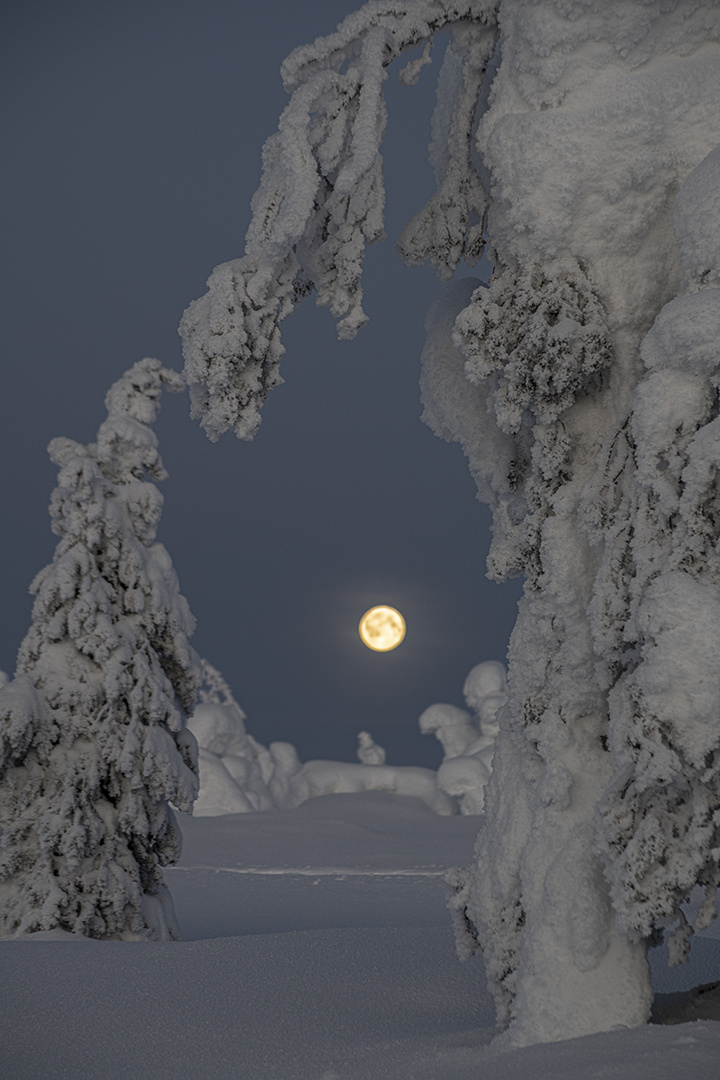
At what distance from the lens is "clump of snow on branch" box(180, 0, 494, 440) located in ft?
12.7

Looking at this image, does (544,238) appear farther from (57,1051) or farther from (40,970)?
(40,970)

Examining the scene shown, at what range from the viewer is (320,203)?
4168mm

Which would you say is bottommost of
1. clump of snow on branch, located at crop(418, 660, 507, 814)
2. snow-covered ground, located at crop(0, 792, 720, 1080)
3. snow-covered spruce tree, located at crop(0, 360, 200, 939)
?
snow-covered ground, located at crop(0, 792, 720, 1080)

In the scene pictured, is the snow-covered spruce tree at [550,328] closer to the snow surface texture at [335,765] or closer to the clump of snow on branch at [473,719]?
the snow surface texture at [335,765]

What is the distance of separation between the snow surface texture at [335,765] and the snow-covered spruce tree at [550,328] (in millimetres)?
15871

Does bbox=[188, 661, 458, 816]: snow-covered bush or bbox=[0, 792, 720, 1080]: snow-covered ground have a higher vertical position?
bbox=[188, 661, 458, 816]: snow-covered bush

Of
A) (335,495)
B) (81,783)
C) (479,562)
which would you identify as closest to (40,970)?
(81,783)

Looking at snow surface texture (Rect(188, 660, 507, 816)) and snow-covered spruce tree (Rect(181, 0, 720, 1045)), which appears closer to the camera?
snow-covered spruce tree (Rect(181, 0, 720, 1045))

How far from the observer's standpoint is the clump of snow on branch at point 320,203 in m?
3.88

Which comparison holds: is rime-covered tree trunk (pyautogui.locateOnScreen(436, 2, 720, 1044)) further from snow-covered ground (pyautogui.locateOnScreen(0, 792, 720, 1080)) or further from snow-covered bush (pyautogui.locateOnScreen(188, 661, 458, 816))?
snow-covered bush (pyautogui.locateOnScreen(188, 661, 458, 816))

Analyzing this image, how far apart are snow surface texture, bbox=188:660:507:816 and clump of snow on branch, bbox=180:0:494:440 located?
53.7 feet

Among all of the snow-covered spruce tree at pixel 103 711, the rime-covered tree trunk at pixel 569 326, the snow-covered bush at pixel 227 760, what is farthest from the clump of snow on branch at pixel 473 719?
the rime-covered tree trunk at pixel 569 326

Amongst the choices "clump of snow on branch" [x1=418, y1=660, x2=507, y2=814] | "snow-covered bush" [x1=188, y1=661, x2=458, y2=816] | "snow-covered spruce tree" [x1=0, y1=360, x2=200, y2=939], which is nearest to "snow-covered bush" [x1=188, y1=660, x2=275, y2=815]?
"snow-covered bush" [x1=188, y1=661, x2=458, y2=816]

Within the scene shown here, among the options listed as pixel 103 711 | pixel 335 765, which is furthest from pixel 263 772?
pixel 103 711
